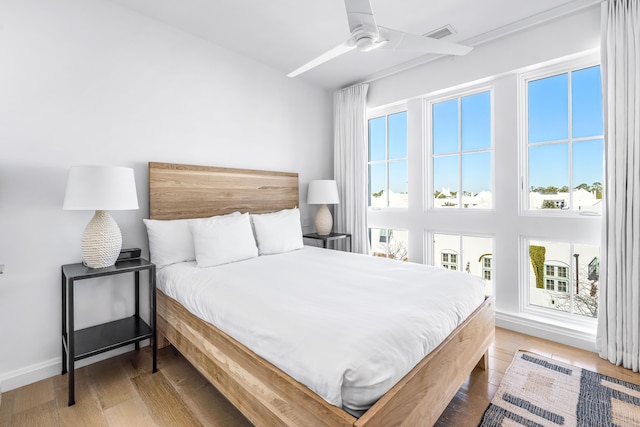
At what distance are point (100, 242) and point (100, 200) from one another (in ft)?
1.04

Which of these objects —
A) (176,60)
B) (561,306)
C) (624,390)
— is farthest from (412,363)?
(176,60)

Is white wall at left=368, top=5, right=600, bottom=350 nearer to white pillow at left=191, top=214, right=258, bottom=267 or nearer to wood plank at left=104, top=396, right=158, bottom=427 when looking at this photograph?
white pillow at left=191, top=214, right=258, bottom=267

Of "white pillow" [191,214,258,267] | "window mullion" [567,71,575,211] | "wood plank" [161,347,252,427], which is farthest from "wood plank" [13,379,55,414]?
"window mullion" [567,71,575,211]

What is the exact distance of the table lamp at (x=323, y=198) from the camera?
3.53 metres

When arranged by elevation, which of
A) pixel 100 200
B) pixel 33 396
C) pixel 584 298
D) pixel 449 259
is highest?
pixel 100 200

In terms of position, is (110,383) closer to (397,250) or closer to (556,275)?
(397,250)

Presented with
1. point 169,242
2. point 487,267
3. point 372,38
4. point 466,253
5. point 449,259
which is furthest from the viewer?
point 449,259

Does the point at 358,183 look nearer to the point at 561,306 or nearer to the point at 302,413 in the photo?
the point at 561,306

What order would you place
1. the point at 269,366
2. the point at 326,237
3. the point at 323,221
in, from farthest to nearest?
1. the point at 323,221
2. the point at 326,237
3. the point at 269,366

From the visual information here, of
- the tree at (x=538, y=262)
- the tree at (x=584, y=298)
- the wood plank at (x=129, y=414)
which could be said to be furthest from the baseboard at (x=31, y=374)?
the tree at (x=584, y=298)

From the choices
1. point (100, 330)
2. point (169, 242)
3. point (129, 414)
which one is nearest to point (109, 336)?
point (100, 330)

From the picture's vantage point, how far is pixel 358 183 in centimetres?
373

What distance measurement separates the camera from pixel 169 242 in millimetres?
2330

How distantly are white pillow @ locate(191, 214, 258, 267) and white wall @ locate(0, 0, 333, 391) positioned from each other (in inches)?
22.5
